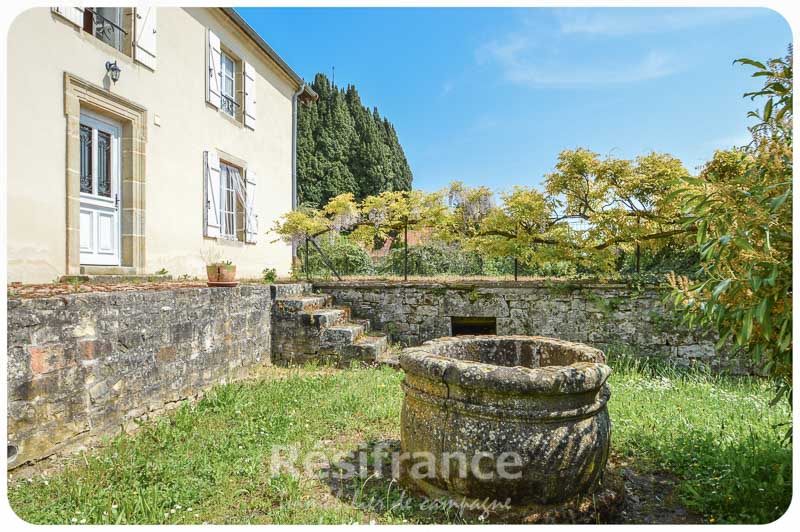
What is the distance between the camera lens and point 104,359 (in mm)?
3713

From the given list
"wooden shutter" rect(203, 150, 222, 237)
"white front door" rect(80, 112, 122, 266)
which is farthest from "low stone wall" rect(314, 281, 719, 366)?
"white front door" rect(80, 112, 122, 266)

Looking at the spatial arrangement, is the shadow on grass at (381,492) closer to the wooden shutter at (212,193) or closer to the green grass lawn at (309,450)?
the green grass lawn at (309,450)

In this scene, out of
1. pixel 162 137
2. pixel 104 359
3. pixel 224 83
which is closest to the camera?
pixel 104 359

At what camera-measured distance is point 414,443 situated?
2746 millimetres

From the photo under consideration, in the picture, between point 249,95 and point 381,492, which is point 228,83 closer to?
point 249,95

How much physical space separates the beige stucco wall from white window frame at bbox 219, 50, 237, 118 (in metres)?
0.23

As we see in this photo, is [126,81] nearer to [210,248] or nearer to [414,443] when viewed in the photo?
[210,248]

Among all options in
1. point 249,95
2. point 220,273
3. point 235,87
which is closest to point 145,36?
point 235,87

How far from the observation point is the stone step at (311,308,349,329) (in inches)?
247

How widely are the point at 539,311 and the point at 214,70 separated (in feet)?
20.6

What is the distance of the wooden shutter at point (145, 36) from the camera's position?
244 inches

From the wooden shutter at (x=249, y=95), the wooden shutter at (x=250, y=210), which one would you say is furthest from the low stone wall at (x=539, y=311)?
the wooden shutter at (x=249, y=95)

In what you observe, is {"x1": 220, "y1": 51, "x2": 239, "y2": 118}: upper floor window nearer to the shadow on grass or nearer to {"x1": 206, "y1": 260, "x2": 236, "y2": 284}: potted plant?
{"x1": 206, "y1": 260, "x2": 236, "y2": 284}: potted plant

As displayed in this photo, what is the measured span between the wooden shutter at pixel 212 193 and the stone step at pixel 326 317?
2.43 m
